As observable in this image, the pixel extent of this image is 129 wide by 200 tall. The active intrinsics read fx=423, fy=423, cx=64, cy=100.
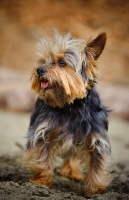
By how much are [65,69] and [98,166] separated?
51.0 inches

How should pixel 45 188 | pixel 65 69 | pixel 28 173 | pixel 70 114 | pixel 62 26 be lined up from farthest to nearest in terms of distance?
pixel 62 26 < pixel 28 173 < pixel 70 114 < pixel 65 69 < pixel 45 188

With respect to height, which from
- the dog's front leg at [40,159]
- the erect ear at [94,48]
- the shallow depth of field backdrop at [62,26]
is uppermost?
the shallow depth of field backdrop at [62,26]

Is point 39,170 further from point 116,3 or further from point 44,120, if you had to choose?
point 116,3

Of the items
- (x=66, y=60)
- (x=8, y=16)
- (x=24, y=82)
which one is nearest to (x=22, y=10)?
(x=8, y=16)

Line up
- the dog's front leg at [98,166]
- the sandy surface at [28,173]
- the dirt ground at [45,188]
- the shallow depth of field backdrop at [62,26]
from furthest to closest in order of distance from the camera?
the shallow depth of field backdrop at [62,26] < the dog's front leg at [98,166] < the sandy surface at [28,173] < the dirt ground at [45,188]

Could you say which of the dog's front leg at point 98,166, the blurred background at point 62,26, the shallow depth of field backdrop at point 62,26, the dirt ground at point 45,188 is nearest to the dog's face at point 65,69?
the dog's front leg at point 98,166

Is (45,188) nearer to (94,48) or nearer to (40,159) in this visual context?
(40,159)

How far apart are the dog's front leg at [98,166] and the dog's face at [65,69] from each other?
64 cm

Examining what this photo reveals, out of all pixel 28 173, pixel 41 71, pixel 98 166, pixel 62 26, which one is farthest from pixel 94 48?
pixel 62 26

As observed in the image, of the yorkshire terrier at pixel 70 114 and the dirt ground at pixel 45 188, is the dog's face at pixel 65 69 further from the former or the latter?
the dirt ground at pixel 45 188

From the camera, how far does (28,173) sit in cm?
594

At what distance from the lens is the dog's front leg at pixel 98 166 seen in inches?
205

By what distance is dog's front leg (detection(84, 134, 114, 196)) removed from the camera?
522 centimetres

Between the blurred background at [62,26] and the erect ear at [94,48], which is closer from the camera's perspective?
the erect ear at [94,48]
